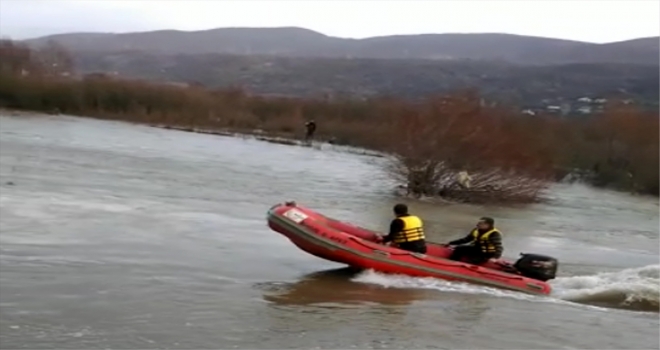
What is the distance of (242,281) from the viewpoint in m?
14.4

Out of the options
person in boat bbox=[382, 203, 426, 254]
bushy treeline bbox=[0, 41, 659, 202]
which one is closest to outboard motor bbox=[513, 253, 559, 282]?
person in boat bbox=[382, 203, 426, 254]

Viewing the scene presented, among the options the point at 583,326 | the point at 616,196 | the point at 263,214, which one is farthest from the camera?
the point at 616,196

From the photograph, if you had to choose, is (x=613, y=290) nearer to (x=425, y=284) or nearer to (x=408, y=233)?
(x=425, y=284)

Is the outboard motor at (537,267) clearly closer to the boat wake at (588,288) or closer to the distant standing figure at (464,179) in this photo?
the boat wake at (588,288)

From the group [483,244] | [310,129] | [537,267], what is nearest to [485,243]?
[483,244]

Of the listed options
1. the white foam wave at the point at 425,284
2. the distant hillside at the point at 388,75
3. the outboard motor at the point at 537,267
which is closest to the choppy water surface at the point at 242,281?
the white foam wave at the point at 425,284

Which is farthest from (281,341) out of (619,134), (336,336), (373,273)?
(619,134)

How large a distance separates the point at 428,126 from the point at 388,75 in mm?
111907

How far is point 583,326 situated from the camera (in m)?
13.6

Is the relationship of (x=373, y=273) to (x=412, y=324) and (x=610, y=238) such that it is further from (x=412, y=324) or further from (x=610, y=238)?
(x=610, y=238)

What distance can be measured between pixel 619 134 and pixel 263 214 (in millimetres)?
29687

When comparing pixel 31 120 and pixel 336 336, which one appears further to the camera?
pixel 31 120

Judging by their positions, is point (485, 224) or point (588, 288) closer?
point (485, 224)

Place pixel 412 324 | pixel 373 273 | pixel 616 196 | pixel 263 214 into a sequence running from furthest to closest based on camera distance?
pixel 616 196 < pixel 263 214 < pixel 373 273 < pixel 412 324
